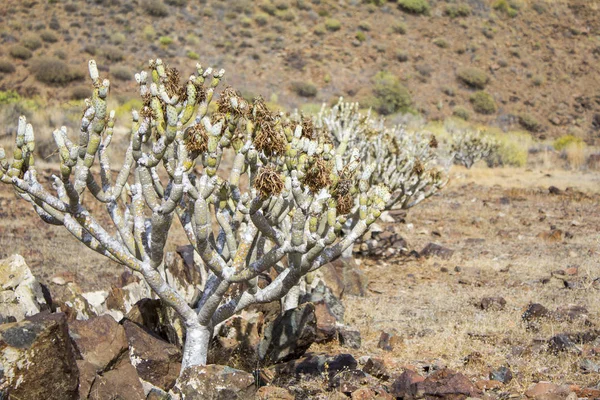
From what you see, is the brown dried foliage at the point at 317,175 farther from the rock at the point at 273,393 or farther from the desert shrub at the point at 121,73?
the desert shrub at the point at 121,73

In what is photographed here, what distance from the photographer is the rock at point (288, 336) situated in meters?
5.48

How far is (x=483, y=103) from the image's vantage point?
4225 cm

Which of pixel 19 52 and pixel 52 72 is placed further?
pixel 19 52

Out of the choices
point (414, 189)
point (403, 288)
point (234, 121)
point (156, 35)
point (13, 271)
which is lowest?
point (156, 35)

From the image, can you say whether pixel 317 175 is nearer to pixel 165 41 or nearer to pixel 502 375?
pixel 502 375

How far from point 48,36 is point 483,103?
29.8m

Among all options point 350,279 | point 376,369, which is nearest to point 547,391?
point 376,369

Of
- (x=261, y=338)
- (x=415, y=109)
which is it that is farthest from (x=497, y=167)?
(x=261, y=338)

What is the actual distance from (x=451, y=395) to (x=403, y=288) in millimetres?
4696

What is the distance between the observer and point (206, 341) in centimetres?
455

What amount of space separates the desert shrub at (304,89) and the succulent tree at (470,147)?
13.4 meters

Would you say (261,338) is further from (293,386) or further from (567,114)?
(567,114)

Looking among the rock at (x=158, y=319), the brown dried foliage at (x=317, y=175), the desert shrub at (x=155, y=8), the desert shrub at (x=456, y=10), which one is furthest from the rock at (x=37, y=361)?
the desert shrub at (x=456, y=10)

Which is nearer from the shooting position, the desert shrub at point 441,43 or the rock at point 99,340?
the rock at point 99,340
